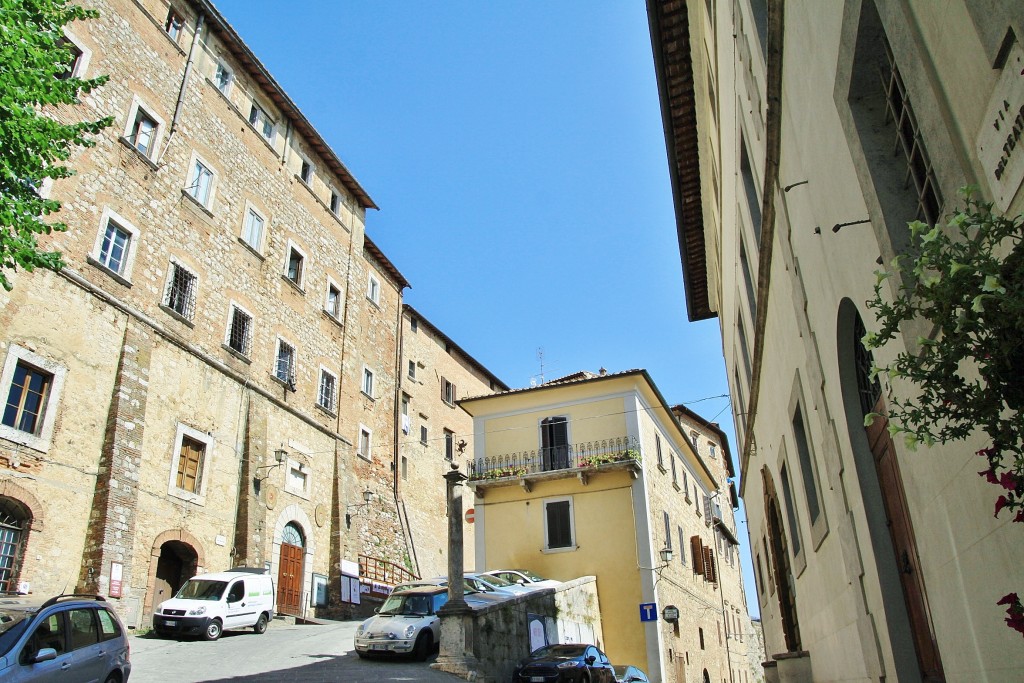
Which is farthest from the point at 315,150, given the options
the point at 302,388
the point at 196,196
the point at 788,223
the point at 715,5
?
the point at 788,223

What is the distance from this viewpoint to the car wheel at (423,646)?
14.3 meters

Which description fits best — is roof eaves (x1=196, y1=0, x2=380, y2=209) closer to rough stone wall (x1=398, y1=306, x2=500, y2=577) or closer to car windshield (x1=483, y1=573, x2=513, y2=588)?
rough stone wall (x1=398, y1=306, x2=500, y2=577)

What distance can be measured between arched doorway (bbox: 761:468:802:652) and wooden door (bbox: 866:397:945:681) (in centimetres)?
754

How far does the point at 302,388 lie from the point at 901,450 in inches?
925

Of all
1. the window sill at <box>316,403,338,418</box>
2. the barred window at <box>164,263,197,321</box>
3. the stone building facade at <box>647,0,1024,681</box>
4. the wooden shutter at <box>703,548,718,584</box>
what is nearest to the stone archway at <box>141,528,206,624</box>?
the barred window at <box>164,263,197,321</box>

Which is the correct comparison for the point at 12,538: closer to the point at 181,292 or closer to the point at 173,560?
the point at 173,560

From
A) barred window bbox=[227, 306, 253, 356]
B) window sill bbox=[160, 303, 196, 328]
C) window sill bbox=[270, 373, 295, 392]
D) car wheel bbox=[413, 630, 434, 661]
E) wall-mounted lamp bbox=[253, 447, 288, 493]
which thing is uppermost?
barred window bbox=[227, 306, 253, 356]

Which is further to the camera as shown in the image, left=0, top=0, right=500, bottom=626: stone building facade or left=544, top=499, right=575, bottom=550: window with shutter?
left=544, top=499, right=575, bottom=550: window with shutter

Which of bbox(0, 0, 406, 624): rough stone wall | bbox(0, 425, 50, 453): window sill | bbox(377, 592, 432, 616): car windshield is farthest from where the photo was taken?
bbox(0, 0, 406, 624): rough stone wall

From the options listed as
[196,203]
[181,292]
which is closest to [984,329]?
[181,292]

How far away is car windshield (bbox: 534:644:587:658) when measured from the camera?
1434cm

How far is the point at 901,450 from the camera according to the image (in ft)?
17.9

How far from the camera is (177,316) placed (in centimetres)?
2112

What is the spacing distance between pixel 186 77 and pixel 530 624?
63.0 ft
